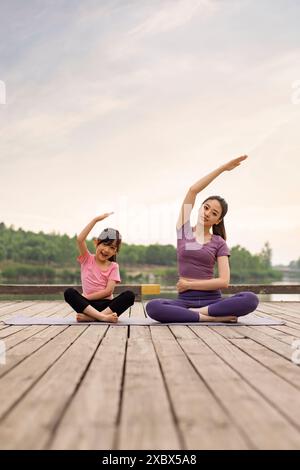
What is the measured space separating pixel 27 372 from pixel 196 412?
3.37 ft

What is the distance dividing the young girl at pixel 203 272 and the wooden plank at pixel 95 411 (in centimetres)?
188

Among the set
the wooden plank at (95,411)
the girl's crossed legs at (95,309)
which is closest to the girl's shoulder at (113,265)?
the girl's crossed legs at (95,309)

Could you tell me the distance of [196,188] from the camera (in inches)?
183

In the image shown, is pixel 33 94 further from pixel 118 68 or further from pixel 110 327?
pixel 110 327

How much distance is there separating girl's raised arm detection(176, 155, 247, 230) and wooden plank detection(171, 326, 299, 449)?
73.9 inches

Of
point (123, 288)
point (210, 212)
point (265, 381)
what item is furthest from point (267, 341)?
point (123, 288)

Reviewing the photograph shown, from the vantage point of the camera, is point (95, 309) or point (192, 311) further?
point (95, 309)

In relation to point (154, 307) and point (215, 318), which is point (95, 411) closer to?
point (154, 307)

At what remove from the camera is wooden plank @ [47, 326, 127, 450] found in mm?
1561

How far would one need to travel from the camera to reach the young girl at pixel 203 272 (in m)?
4.71

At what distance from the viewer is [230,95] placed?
90.1 ft

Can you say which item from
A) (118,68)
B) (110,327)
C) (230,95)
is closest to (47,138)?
(118,68)

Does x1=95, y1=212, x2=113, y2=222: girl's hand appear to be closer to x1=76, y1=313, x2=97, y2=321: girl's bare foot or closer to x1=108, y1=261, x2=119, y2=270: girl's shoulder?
x1=108, y1=261, x2=119, y2=270: girl's shoulder
